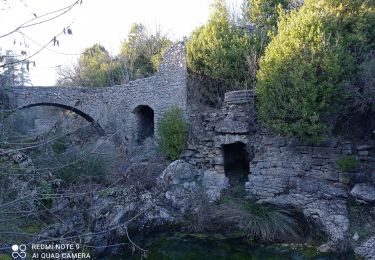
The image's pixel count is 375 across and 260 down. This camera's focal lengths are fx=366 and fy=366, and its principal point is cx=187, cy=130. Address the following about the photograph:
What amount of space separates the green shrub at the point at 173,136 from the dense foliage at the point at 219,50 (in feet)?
6.04

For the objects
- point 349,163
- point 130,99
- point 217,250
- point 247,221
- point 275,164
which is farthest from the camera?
point 130,99

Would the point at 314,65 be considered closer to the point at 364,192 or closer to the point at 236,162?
the point at 364,192

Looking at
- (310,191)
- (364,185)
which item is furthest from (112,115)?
(364,185)

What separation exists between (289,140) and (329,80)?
Result: 1.62 metres

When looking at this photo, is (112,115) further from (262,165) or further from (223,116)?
(262,165)

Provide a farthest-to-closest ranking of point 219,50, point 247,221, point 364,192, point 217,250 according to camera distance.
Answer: point 219,50
point 247,221
point 364,192
point 217,250

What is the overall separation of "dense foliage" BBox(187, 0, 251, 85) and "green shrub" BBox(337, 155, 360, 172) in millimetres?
3900

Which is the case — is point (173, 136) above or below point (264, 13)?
below

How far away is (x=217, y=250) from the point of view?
277 inches

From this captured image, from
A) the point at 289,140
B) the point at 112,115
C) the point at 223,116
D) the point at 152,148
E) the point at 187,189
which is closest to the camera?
the point at 289,140

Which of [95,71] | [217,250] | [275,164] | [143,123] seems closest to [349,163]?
[275,164]

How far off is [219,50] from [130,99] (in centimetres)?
454

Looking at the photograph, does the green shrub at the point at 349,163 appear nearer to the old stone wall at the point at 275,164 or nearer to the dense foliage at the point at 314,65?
the old stone wall at the point at 275,164

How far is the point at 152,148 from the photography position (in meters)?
11.8
